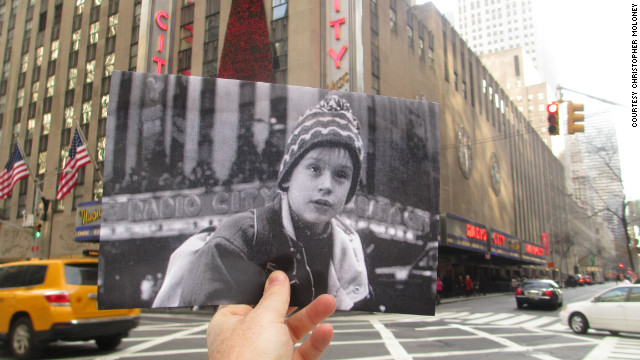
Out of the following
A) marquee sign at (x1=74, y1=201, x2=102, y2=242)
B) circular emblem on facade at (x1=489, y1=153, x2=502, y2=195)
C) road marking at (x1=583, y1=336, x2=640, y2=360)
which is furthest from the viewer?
circular emblem on facade at (x1=489, y1=153, x2=502, y2=195)

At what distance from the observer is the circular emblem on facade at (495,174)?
2023 inches

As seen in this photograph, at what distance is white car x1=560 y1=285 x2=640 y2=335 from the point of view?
1259 cm

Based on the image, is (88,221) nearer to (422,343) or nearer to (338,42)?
(338,42)

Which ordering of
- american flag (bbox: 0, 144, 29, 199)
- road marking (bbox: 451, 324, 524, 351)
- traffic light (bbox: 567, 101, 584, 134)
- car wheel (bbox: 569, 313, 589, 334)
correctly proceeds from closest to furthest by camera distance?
road marking (bbox: 451, 324, 524, 351) < car wheel (bbox: 569, 313, 589, 334) < traffic light (bbox: 567, 101, 584, 134) < american flag (bbox: 0, 144, 29, 199)

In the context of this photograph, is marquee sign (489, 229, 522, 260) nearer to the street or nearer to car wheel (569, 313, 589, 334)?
the street

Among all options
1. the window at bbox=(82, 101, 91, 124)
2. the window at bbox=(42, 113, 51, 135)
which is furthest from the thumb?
the window at bbox=(42, 113, 51, 135)

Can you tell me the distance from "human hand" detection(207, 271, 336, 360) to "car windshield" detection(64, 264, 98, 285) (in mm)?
7372

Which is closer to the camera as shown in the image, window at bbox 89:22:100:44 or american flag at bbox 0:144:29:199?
american flag at bbox 0:144:29:199

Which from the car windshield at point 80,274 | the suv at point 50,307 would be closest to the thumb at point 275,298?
the suv at point 50,307

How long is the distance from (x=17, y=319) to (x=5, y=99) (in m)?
42.5

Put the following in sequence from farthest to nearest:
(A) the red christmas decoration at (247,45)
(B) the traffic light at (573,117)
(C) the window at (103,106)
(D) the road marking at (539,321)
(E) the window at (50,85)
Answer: (E) the window at (50,85) < (C) the window at (103,106) < (A) the red christmas decoration at (247,45) < (D) the road marking at (539,321) < (B) the traffic light at (573,117)

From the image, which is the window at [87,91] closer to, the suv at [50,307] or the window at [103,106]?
the window at [103,106]

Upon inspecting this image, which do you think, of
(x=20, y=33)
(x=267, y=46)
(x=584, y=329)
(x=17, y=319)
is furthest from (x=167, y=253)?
(x=20, y=33)

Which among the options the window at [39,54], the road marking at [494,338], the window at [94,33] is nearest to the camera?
the road marking at [494,338]
